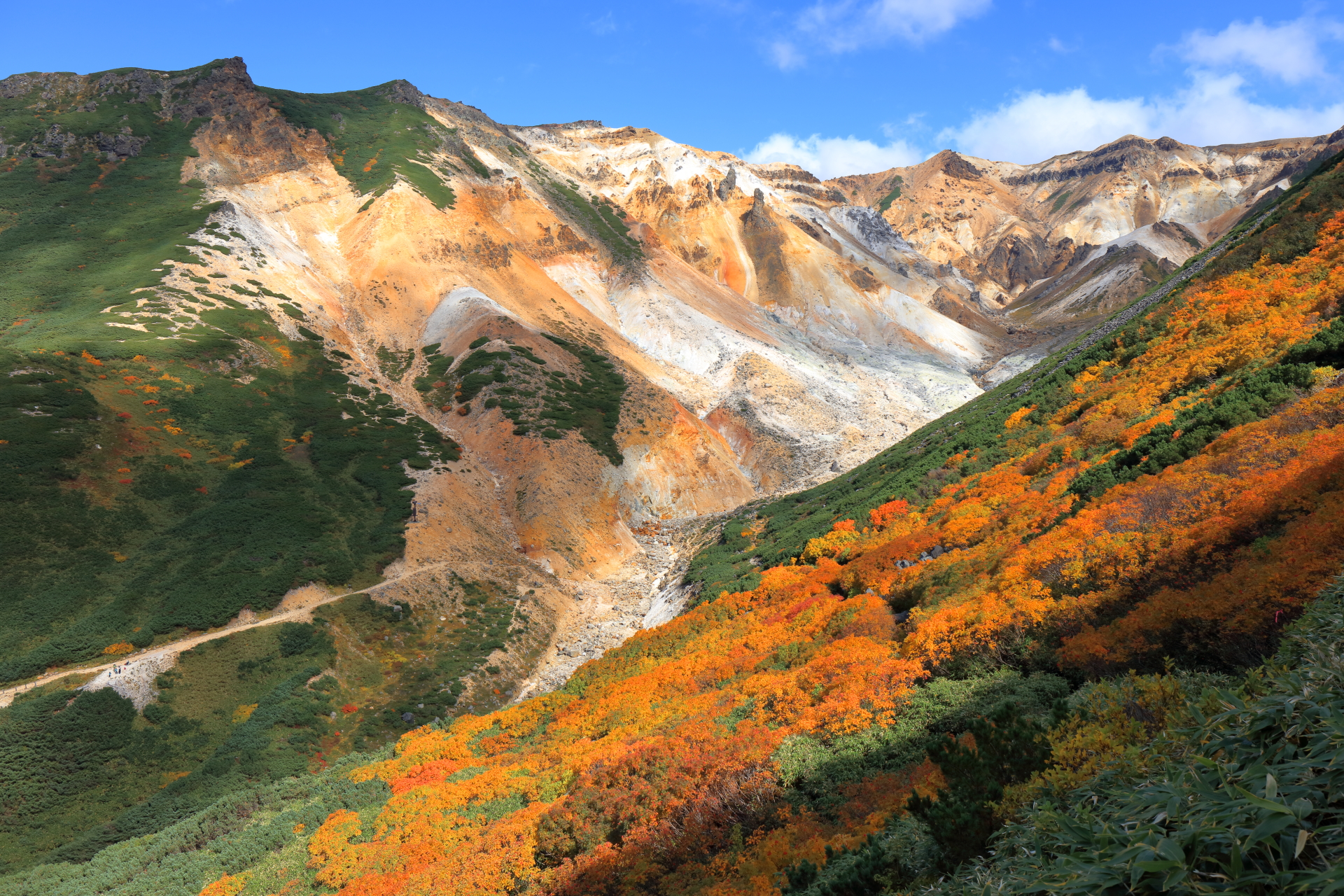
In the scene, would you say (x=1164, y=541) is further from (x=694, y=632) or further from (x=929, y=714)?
(x=694, y=632)

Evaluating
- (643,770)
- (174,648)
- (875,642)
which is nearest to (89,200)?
(174,648)

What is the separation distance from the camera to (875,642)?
16.0 meters

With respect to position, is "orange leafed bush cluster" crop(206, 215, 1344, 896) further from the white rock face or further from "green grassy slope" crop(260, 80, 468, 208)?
"green grassy slope" crop(260, 80, 468, 208)

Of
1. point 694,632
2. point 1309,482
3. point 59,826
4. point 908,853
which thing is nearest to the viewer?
point 908,853

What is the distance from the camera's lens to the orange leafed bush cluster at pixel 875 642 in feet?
33.8

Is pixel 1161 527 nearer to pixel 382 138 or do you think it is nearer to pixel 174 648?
pixel 174 648

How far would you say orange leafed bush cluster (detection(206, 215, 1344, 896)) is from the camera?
33.8 ft

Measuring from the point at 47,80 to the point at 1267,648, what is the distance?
115 meters

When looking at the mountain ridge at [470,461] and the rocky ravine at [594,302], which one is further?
the rocky ravine at [594,302]

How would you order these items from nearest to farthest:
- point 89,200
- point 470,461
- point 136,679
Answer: point 136,679 → point 470,461 → point 89,200

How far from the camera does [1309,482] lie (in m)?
11.3

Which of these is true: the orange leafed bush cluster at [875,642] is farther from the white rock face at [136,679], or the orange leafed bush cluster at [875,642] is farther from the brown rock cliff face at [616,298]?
the brown rock cliff face at [616,298]

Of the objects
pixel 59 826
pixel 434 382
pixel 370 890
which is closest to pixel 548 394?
pixel 434 382

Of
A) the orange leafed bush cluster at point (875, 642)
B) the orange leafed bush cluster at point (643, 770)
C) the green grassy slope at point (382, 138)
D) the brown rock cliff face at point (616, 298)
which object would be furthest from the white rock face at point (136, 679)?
the green grassy slope at point (382, 138)
